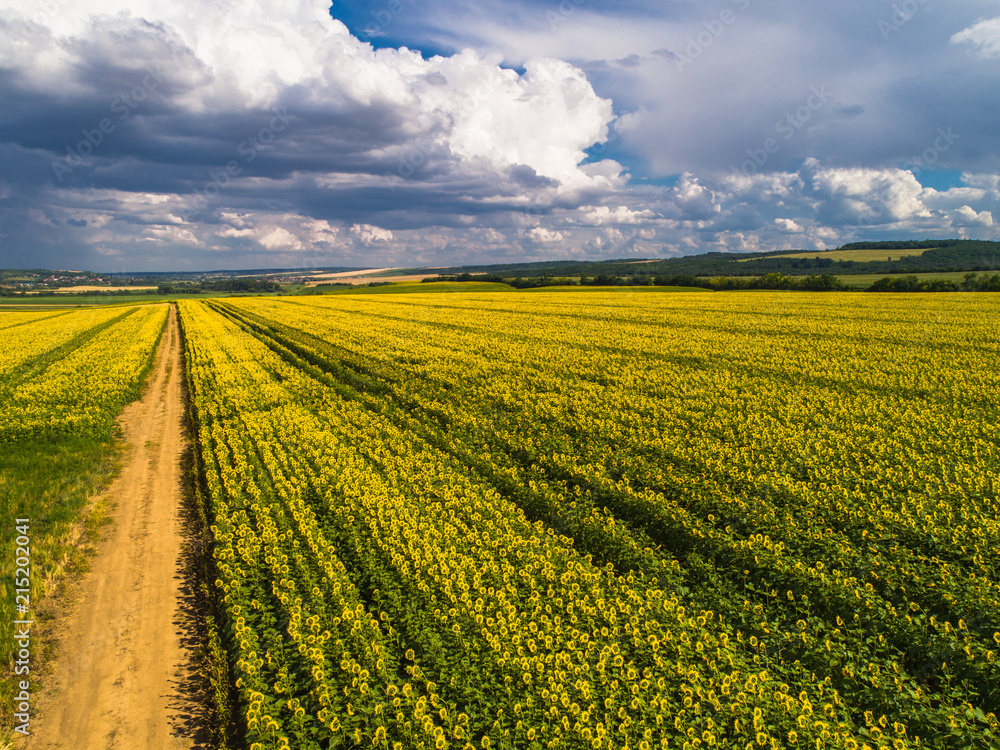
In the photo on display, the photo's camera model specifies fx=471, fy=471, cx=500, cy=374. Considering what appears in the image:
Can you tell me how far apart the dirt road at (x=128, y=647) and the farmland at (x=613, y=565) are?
784mm

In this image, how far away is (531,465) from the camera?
1366cm

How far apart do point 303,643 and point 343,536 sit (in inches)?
118

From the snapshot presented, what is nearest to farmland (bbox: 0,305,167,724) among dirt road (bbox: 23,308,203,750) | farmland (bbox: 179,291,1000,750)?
dirt road (bbox: 23,308,203,750)

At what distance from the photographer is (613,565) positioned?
9164 millimetres

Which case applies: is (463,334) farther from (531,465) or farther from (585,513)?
(585,513)

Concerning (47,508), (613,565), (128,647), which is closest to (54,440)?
(47,508)

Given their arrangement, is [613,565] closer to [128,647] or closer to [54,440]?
[128,647]

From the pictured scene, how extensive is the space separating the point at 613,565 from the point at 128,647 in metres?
8.58

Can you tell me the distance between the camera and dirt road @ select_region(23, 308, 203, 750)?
258 inches

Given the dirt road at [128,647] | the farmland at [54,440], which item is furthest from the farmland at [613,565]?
the farmland at [54,440]

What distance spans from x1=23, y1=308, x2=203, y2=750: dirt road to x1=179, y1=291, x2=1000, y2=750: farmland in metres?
0.78

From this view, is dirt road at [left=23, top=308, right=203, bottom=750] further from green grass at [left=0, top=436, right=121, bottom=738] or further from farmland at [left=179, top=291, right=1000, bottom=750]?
farmland at [left=179, top=291, right=1000, bottom=750]

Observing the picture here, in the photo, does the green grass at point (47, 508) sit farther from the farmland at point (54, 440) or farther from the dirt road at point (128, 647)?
the dirt road at point (128, 647)

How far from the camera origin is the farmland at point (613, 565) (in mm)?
6156
